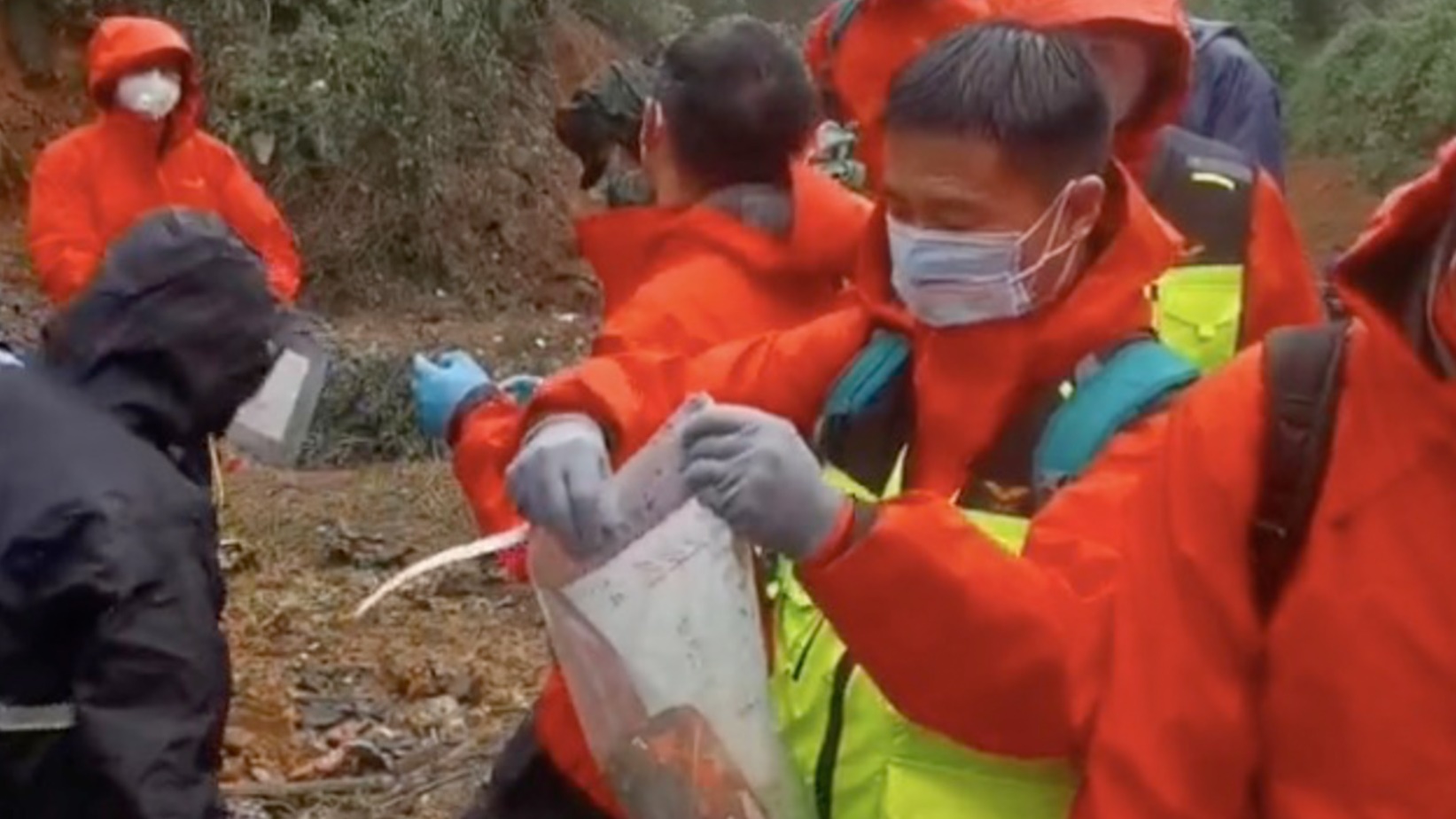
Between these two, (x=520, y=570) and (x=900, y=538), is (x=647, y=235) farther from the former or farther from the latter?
(x=900, y=538)

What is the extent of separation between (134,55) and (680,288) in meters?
6.26

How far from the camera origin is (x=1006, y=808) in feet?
8.82

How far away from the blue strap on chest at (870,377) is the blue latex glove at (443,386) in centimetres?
86

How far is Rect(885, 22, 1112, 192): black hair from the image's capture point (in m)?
2.78

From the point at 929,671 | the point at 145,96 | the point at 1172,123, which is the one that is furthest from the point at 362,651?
the point at 929,671

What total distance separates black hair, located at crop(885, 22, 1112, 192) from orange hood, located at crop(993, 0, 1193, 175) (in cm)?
92

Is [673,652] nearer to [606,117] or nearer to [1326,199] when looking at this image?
[606,117]

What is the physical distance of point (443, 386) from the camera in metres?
3.74

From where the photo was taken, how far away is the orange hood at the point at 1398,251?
7.55ft

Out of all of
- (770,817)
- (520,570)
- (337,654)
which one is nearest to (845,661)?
(770,817)

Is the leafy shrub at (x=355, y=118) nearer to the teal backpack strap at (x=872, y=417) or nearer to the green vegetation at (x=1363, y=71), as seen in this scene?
the green vegetation at (x=1363, y=71)

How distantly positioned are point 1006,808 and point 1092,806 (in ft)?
0.66

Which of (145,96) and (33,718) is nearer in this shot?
(33,718)

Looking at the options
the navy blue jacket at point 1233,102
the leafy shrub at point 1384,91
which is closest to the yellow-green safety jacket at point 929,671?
the navy blue jacket at point 1233,102
